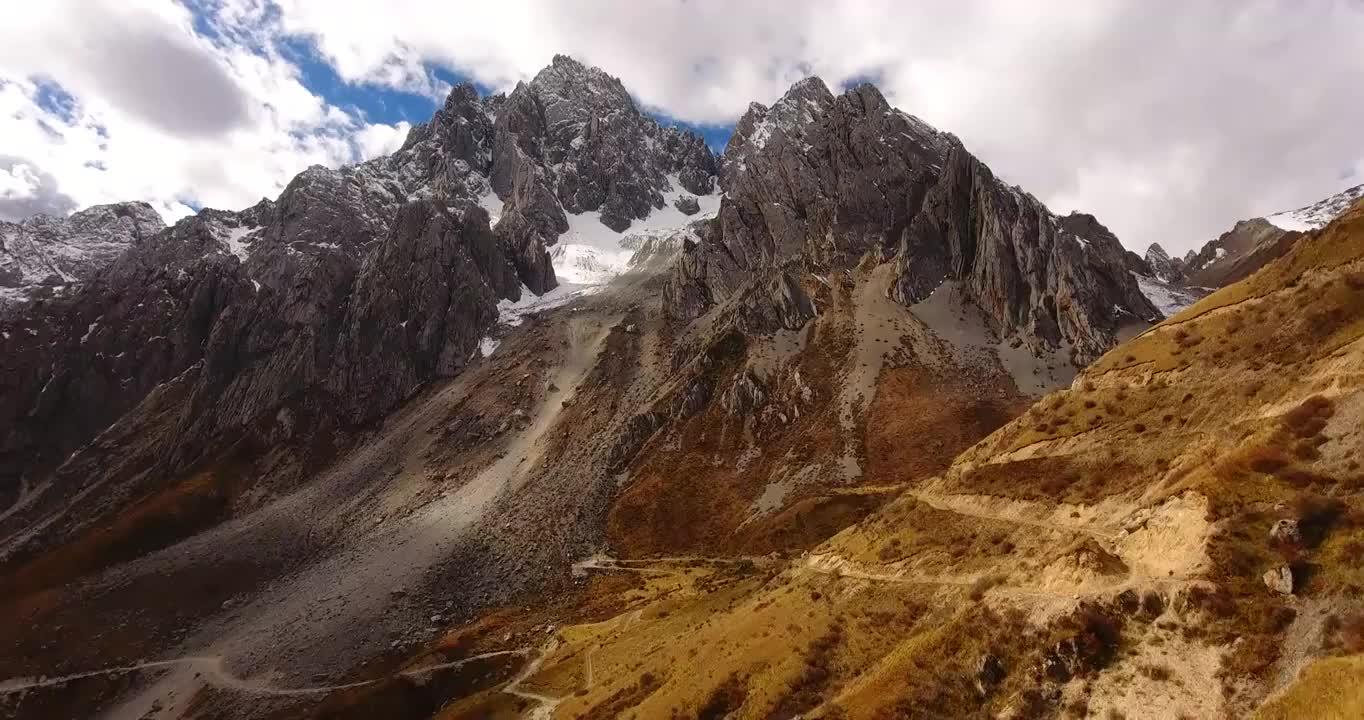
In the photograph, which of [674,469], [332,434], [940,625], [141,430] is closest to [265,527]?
[332,434]

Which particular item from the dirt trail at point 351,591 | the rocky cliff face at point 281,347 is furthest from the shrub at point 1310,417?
the rocky cliff face at point 281,347

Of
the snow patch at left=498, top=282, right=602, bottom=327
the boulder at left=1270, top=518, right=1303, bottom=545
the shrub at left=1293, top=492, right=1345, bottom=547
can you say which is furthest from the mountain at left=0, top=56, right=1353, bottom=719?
the shrub at left=1293, top=492, right=1345, bottom=547

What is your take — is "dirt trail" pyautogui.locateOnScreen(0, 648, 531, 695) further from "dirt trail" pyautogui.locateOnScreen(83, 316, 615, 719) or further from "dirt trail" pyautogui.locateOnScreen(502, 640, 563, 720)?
"dirt trail" pyautogui.locateOnScreen(502, 640, 563, 720)

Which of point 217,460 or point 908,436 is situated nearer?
point 908,436

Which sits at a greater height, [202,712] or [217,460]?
[217,460]

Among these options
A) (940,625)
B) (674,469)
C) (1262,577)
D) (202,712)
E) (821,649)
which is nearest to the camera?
(1262,577)

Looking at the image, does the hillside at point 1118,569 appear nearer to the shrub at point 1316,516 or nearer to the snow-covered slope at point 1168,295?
the shrub at point 1316,516

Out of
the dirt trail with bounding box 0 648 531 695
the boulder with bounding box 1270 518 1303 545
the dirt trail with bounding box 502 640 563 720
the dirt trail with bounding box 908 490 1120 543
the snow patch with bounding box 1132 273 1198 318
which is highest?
the snow patch with bounding box 1132 273 1198 318

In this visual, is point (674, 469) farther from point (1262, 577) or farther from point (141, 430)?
point (141, 430)
